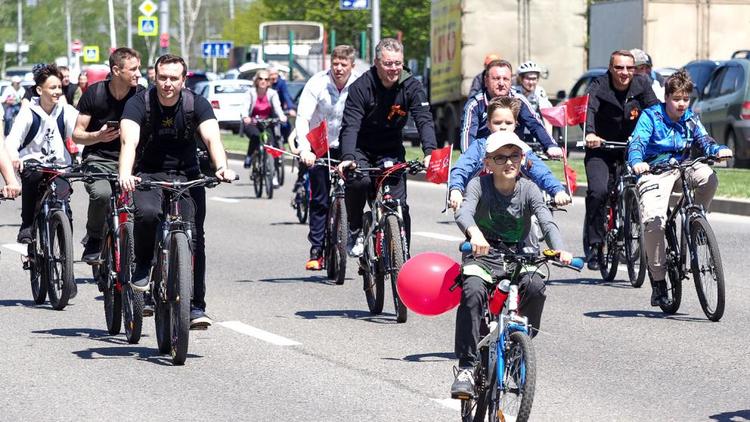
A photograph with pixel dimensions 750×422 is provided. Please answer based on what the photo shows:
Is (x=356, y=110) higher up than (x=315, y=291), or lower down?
higher up

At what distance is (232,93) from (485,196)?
4234cm

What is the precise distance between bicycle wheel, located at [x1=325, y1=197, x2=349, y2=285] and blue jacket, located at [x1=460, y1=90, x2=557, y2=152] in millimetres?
1128

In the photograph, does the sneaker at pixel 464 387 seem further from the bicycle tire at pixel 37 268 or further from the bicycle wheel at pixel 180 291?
the bicycle tire at pixel 37 268

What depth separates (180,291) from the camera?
9.12 meters

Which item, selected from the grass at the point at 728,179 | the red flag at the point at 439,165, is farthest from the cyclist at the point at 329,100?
the grass at the point at 728,179

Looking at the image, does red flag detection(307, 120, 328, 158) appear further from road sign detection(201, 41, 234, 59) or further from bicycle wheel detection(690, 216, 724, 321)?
road sign detection(201, 41, 234, 59)

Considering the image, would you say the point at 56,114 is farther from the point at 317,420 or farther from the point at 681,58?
the point at 681,58

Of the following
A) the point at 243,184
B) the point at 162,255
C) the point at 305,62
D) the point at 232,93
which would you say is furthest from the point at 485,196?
the point at 305,62

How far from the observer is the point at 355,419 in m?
7.84

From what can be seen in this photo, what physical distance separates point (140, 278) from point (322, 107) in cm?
413

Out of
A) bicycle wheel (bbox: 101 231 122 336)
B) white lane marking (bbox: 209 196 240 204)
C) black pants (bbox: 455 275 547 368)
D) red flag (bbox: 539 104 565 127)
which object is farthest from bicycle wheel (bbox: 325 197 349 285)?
white lane marking (bbox: 209 196 240 204)

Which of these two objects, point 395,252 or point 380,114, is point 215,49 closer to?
point 380,114

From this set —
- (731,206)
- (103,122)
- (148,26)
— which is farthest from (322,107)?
(148,26)

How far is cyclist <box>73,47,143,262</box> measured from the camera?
1166 centimetres
